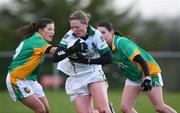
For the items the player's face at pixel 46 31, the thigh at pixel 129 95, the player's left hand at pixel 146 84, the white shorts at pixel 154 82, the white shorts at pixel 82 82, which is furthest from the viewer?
the player's face at pixel 46 31

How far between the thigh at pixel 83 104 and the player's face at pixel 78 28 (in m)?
0.90

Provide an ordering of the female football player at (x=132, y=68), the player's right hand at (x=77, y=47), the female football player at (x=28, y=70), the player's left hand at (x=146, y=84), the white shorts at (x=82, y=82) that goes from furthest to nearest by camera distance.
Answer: the female football player at (x=28, y=70) < the female football player at (x=132, y=68) < the player's left hand at (x=146, y=84) < the white shorts at (x=82, y=82) < the player's right hand at (x=77, y=47)

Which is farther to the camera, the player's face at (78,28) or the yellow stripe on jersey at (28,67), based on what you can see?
the yellow stripe on jersey at (28,67)

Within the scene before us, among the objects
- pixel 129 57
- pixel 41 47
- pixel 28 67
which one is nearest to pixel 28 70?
pixel 28 67

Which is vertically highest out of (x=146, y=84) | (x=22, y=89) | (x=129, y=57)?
(x=129, y=57)

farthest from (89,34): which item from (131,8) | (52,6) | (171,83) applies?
(131,8)

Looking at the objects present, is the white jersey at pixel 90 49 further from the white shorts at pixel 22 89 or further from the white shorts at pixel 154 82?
the white shorts at pixel 154 82

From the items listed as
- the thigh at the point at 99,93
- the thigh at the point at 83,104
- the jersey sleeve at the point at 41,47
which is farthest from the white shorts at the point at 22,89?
the thigh at the point at 99,93

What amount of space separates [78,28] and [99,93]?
0.94 m

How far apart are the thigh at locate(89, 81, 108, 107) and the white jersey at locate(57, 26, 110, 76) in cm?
23

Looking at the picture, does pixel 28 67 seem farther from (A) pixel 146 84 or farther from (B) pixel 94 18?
(B) pixel 94 18

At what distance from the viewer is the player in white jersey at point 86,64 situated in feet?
30.7

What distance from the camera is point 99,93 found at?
30.8 feet

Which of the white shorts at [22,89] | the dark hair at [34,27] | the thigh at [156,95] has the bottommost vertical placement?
the thigh at [156,95]
